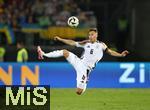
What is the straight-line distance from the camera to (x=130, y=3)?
102 ft

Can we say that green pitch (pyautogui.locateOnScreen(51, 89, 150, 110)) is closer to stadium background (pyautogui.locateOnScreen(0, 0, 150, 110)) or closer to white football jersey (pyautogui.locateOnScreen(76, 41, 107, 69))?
stadium background (pyautogui.locateOnScreen(0, 0, 150, 110))

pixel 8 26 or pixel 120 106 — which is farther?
pixel 8 26

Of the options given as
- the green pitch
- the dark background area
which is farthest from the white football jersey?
the dark background area

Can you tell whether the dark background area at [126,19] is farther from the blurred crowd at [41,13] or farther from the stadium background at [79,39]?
the blurred crowd at [41,13]

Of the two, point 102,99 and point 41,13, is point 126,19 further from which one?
point 102,99

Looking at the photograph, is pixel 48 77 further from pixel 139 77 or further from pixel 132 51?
pixel 132 51

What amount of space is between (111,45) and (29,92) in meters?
14.1

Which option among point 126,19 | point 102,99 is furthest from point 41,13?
point 102,99

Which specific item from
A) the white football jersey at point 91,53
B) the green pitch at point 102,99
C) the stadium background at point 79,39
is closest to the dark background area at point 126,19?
the stadium background at point 79,39

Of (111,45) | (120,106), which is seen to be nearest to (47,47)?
(111,45)

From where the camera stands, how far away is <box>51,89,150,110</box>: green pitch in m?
17.5

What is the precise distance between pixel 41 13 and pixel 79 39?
2458 millimetres

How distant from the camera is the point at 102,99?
19.9 metres

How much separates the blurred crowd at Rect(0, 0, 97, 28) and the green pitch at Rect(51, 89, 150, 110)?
20.3ft
